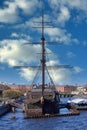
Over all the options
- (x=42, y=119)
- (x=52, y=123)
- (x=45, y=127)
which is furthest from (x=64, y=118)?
(x=45, y=127)

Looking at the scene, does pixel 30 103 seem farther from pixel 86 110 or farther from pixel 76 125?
pixel 86 110

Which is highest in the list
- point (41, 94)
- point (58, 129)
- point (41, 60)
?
point (41, 60)

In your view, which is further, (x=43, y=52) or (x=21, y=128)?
(x=43, y=52)

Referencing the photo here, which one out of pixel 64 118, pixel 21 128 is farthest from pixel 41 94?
pixel 21 128

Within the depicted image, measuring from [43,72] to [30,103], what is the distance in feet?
38.5

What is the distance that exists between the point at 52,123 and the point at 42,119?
6956 mm

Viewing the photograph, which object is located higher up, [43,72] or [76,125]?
[43,72]

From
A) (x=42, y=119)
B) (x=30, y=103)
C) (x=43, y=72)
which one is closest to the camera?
(x=42, y=119)

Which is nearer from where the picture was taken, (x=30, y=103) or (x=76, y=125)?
(x=76, y=125)

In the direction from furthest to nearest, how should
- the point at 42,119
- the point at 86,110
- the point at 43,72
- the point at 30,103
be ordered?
the point at 86,110
the point at 43,72
the point at 30,103
the point at 42,119

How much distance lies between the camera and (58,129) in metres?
57.2

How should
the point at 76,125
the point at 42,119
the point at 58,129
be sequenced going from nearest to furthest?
1. the point at 58,129
2. the point at 76,125
3. the point at 42,119

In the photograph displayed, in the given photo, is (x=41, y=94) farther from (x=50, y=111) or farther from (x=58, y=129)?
(x=58, y=129)

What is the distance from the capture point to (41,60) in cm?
8850
